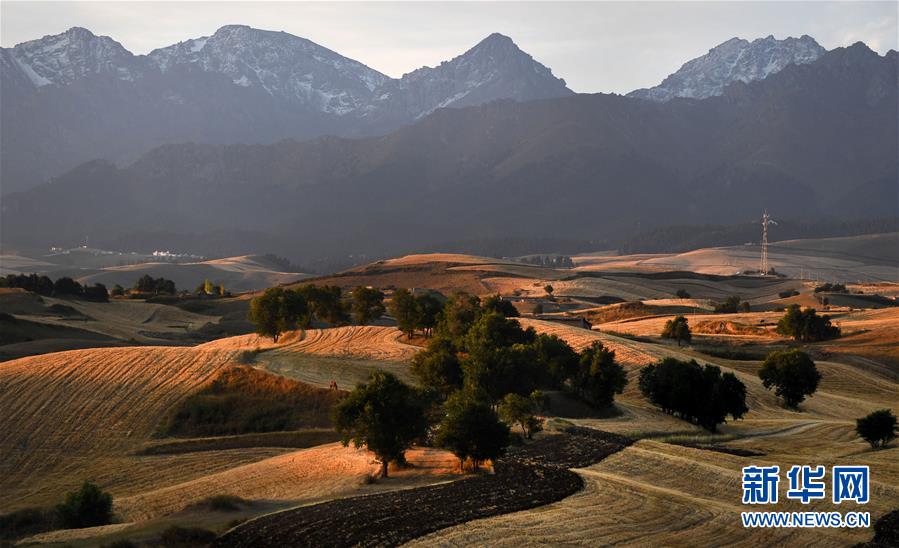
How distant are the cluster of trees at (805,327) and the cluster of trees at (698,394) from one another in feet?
194

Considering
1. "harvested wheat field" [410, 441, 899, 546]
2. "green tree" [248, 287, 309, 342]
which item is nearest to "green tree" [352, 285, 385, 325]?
"green tree" [248, 287, 309, 342]

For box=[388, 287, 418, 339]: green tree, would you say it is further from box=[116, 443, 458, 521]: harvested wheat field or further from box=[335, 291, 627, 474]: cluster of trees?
box=[116, 443, 458, 521]: harvested wheat field

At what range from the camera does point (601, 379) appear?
8862 centimetres

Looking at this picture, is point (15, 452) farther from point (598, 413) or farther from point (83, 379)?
point (598, 413)

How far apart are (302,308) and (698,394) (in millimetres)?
62891

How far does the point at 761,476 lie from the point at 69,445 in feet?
188

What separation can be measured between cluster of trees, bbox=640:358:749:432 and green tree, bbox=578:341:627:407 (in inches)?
162

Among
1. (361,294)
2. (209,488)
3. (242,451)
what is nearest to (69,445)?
(242,451)

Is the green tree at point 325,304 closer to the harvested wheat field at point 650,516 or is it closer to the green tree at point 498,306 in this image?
the green tree at point 498,306

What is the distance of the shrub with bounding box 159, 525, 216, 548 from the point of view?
45.1 metres

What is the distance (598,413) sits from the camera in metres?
86.6

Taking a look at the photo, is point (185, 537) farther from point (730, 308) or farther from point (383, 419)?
point (730, 308)

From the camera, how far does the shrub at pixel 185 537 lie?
45062 millimetres

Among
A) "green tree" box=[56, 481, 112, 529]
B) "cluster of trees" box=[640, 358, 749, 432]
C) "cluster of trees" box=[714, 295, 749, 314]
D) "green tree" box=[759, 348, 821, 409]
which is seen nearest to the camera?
"green tree" box=[56, 481, 112, 529]
